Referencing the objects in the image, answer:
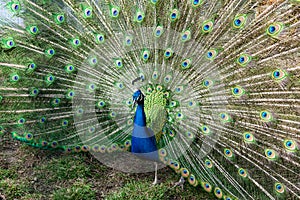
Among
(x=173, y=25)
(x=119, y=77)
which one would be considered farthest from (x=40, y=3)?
(x=173, y=25)

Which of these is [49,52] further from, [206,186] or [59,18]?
[206,186]

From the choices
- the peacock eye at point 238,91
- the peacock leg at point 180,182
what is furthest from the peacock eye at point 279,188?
the peacock leg at point 180,182

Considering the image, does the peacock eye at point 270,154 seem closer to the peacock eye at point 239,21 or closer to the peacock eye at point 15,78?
the peacock eye at point 239,21

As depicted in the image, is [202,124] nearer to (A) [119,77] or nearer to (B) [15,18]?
(A) [119,77]

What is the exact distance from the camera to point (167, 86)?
10.2 ft

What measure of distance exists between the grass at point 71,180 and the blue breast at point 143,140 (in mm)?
407

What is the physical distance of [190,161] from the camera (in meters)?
2.95

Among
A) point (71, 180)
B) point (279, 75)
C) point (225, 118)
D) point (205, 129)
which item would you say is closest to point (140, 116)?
point (205, 129)

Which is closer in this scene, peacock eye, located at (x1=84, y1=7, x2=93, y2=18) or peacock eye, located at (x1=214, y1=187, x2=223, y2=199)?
peacock eye, located at (x1=214, y1=187, x2=223, y2=199)

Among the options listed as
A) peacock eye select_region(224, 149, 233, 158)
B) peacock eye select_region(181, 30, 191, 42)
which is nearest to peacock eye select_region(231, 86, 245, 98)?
peacock eye select_region(224, 149, 233, 158)

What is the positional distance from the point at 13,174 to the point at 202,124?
6.49 feet

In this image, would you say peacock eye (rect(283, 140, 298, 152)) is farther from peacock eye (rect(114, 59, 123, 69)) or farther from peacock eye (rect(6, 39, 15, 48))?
peacock eye (rect(6, 39, 15, 48))

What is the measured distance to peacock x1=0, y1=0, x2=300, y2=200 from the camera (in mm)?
2562

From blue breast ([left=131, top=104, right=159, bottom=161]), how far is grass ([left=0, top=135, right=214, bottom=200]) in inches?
16.0
